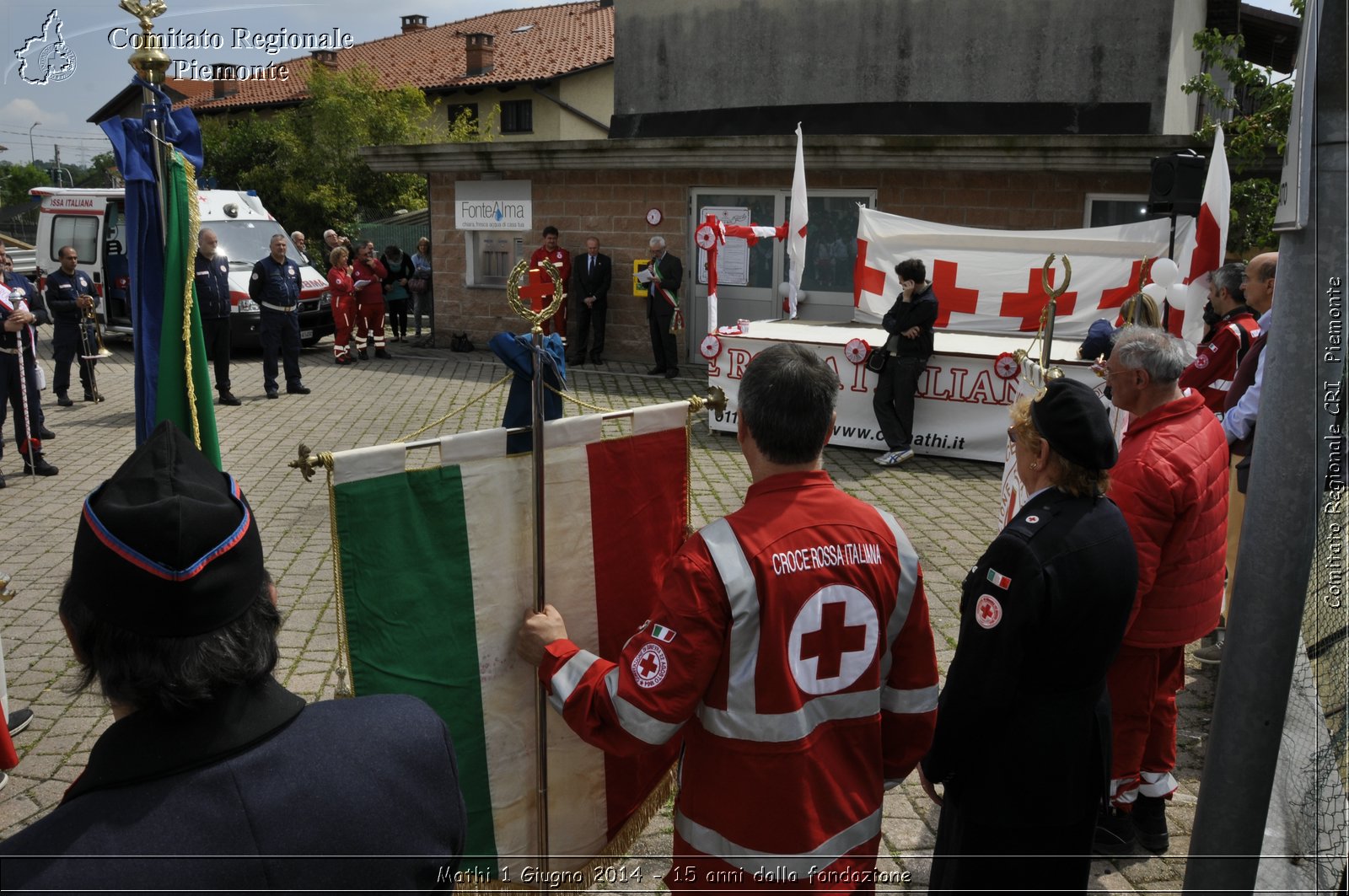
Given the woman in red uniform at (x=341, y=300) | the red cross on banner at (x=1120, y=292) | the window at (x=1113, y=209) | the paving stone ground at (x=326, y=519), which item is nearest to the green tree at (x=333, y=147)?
the woman in red uniform at (x=341, y=300)

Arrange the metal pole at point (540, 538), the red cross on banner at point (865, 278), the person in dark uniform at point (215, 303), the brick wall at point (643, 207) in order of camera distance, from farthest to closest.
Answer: the brick wall at point (643, 207) < the red cross on banner at point (865, 278) < the person in dark uniform at point (215, 303) < the metal pole at point (540, 538)

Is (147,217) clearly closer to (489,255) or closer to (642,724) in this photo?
(642,724)

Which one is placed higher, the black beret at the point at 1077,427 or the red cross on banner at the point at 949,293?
the red cross on banner at the point at 949,293

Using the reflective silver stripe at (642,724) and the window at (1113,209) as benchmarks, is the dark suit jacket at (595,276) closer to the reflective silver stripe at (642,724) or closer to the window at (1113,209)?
the window at (1113,209)

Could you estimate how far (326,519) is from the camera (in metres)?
7.80

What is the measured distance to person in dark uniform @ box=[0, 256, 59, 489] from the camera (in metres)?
8.90

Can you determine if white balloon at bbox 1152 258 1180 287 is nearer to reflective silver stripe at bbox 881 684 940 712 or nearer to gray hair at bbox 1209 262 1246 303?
gray hair at bbox 1209 262 1246 303

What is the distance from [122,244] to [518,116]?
21.5 meters

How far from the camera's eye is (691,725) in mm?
2340

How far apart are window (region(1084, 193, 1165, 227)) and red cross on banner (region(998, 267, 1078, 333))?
7.67ft

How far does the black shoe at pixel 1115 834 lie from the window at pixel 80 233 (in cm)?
1755

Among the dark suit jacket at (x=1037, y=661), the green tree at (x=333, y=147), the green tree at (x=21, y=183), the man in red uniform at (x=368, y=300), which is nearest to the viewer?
the dark suit jacket at (x=1037, y=661)

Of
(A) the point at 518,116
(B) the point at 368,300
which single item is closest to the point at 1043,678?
(B) the point at 368,300

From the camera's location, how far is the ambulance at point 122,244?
16.1 metres
